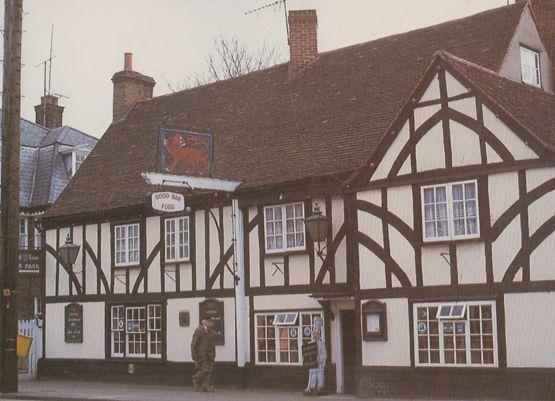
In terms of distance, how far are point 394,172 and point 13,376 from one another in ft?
30.8

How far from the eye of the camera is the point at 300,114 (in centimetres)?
2314

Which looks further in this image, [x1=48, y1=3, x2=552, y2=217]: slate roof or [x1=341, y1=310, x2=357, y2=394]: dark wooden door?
[x1=48, y1=3, x2=552, y2=217]: slate roof

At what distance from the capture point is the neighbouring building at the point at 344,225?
1658 centimetres

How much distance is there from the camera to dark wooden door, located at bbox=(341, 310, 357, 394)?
19.6 meters

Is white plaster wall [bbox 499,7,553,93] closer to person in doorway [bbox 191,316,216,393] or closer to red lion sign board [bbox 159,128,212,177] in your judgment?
red lion sign board [bbox 159,128,212,177]

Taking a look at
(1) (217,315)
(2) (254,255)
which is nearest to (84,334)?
(1) (217,315)

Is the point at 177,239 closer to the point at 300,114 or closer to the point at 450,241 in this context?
the point at 300,114

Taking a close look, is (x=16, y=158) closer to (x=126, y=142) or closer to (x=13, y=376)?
(x=13, y=376)

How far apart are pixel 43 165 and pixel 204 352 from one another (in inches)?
753

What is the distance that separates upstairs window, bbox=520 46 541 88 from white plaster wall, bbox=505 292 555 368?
23.6 ft

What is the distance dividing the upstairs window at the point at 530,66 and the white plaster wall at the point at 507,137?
195 inches

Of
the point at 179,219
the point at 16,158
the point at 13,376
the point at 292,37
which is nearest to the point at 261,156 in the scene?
the point at 179,219

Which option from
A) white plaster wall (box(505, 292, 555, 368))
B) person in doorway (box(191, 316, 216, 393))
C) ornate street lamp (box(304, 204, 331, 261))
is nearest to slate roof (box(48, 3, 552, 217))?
ornate street lamp (box(304, 204, 331, 261))

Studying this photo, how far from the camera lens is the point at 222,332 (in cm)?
2197
